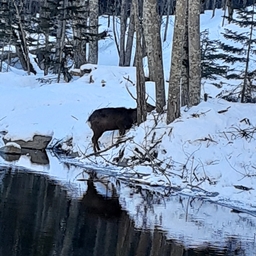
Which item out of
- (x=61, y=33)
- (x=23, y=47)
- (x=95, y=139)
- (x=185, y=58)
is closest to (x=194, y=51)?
(x=185, y=58)

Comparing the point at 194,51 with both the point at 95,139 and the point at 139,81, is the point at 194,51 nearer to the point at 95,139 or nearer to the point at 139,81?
the point at 139,81

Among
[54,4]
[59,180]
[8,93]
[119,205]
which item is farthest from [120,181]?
[54,4]

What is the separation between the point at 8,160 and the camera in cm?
1559

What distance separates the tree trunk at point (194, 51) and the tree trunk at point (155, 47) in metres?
0.82

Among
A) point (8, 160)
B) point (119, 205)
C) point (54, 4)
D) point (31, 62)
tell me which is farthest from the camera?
point (31, 62)

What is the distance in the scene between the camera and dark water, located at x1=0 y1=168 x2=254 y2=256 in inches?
286

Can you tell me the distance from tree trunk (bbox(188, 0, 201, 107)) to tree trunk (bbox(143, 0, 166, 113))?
2.69ft

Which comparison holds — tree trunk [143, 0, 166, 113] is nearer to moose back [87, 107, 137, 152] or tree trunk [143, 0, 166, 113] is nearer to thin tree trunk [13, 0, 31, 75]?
moose back [87, 107, 137, 152]

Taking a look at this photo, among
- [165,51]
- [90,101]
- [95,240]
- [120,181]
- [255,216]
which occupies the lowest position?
[165,51]

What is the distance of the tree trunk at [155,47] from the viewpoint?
1647cm

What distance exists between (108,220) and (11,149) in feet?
29.0

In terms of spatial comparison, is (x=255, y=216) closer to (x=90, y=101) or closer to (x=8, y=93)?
(x=90, y=101)

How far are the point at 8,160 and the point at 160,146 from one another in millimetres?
3843

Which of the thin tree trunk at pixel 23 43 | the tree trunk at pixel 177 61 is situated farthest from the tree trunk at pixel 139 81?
the thin tree trunk at pixel 23 43
